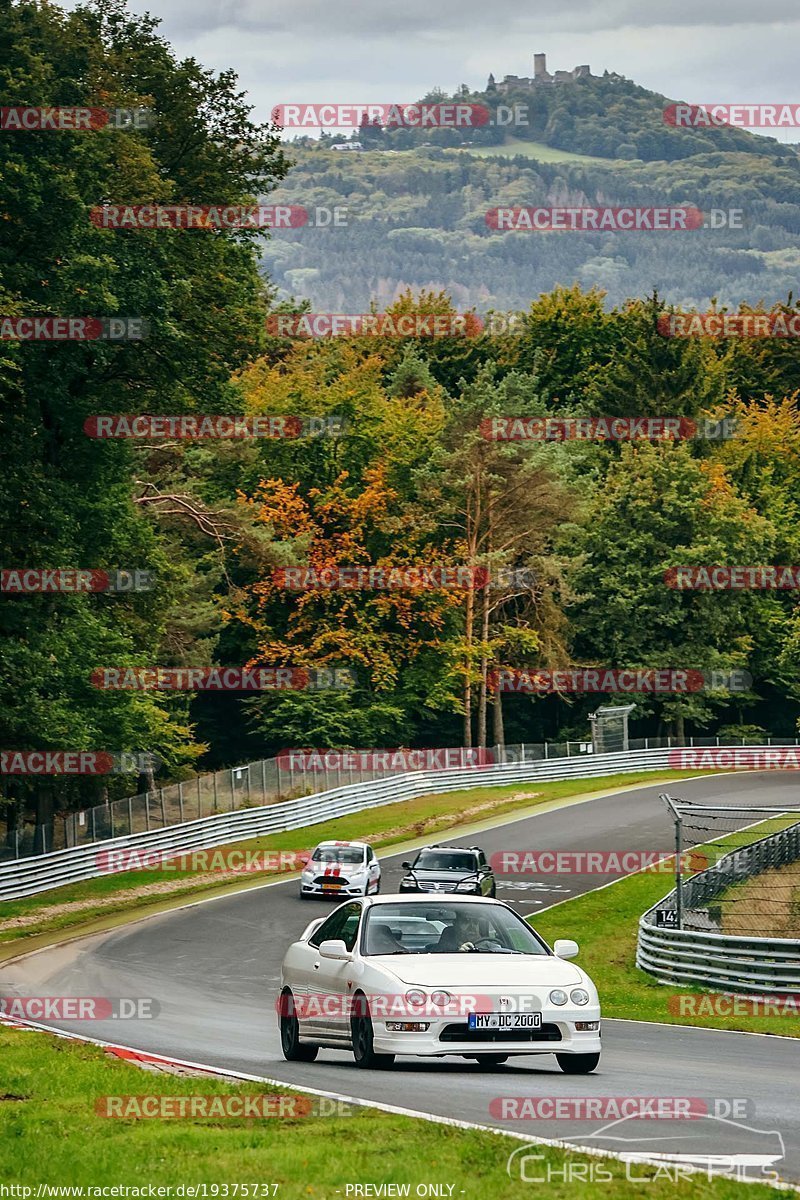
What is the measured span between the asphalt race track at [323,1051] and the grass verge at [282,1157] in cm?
55

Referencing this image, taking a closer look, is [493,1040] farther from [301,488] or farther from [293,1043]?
[301,488]

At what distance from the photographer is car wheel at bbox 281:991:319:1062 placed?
50.1 feet

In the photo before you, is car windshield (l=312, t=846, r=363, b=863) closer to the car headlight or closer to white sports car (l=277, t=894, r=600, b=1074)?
white sports car (l=277, t=894, r=600, b=1074)

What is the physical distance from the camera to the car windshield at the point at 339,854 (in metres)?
40.1

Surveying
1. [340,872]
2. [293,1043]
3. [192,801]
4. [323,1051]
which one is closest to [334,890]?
[340,872]

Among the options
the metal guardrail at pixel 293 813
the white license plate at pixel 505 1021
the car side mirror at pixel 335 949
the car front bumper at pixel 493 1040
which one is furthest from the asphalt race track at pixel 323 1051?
the metal guardrail at pixel 293 813

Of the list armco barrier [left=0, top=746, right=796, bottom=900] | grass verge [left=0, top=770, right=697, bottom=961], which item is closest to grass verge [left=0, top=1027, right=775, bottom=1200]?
grass verge [left=0, top=770, right=697, bottom=961]

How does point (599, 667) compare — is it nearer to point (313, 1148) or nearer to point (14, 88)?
point (14, 88)

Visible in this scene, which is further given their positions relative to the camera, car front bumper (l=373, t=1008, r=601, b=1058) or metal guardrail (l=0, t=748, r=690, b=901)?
metal guardrail (l=0, t=748, r=690, b=901)

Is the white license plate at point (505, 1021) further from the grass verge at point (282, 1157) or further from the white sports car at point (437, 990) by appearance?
the grass verge at point (282, 1157)

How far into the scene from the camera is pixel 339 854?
132ft

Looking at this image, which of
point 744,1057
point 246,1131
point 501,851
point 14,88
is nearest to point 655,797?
point 501,851

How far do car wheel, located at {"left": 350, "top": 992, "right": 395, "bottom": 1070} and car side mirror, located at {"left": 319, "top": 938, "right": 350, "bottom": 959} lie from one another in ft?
1.85

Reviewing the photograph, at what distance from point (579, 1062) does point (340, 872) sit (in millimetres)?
26211
